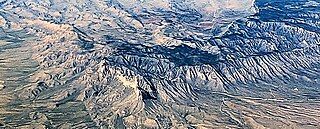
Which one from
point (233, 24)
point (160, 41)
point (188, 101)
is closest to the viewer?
point (188, 101)

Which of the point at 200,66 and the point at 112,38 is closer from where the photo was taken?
the point at 200,66

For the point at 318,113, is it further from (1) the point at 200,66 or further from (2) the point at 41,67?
(2) the point at 41,67

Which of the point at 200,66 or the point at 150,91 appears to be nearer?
the point at 150,91

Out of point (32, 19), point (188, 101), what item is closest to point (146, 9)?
point (32, 19)

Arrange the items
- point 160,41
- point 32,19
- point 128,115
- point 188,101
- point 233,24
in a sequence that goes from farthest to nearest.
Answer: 1. point 32,19
2. point 233,24
3. point 160,41
4. point 188,101
5. point 128,115

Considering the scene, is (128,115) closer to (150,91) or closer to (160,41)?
(150,91)

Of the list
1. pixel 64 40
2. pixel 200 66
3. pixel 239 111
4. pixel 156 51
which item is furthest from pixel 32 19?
pixel 239 111
